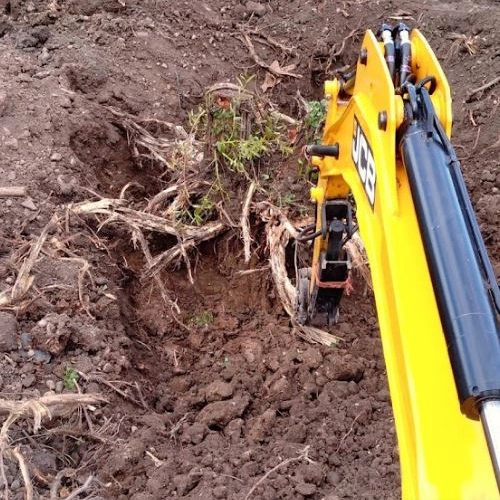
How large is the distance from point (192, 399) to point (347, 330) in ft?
2.92

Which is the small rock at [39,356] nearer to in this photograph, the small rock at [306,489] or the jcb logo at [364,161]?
the small rock at [306,489]

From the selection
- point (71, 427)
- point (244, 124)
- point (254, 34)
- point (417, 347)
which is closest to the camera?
point (417, 347)

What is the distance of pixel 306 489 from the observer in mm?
2695

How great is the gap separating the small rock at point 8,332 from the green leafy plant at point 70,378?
263 millimetres

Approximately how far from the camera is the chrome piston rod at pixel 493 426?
1278mm

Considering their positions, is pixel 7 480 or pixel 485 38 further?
pixel 485 38

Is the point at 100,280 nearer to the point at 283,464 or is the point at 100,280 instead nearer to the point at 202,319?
the point at 202,319

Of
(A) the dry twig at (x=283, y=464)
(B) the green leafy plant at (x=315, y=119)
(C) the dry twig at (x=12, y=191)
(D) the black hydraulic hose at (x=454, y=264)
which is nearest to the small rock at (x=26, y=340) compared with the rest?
(C) the dry twig at (x=12, y=191)

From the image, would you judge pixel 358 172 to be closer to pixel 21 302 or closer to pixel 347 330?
pixel 347 330

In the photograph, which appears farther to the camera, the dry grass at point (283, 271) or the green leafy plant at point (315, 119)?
the green leafy plant at point (315, 119)

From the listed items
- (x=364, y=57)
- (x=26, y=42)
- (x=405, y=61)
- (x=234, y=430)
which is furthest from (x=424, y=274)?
(x=26, y=42)

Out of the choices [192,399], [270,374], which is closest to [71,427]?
[192,399]

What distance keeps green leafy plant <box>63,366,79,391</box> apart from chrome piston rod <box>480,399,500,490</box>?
214 centimetres

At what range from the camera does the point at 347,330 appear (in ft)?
12.0
